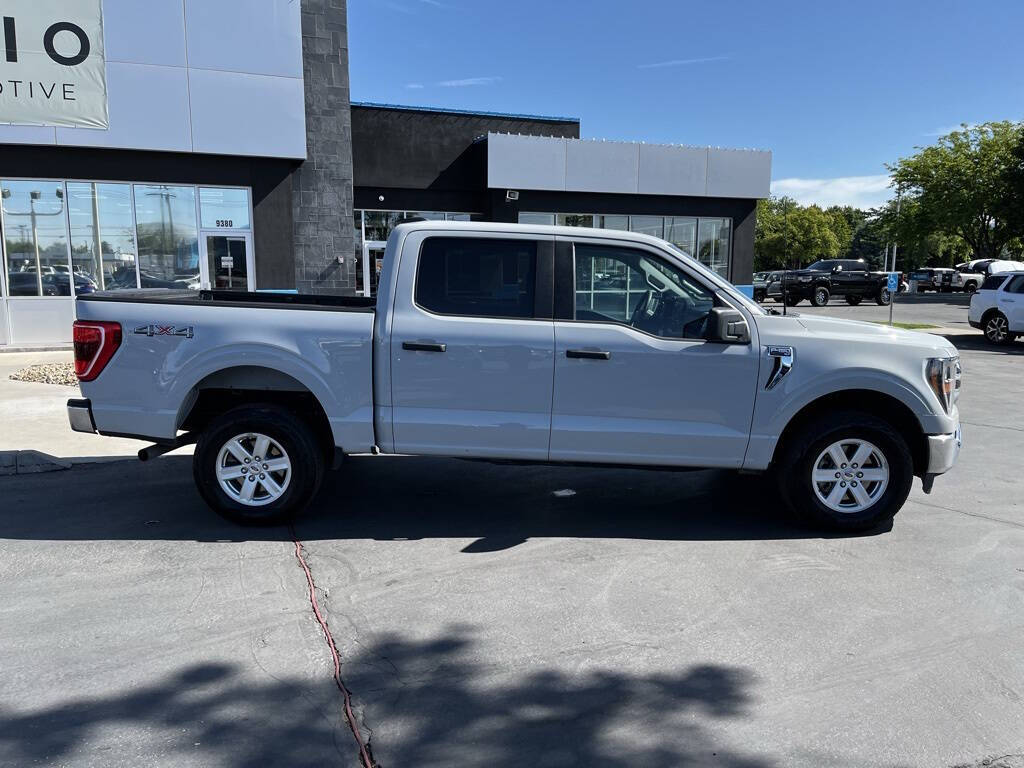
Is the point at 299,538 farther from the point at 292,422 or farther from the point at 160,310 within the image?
the point at 160,310

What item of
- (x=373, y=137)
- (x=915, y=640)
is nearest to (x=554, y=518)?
(x=915, y=640)

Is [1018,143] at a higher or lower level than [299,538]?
higher

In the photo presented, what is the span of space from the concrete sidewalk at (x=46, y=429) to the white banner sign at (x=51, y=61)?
18.4 feet

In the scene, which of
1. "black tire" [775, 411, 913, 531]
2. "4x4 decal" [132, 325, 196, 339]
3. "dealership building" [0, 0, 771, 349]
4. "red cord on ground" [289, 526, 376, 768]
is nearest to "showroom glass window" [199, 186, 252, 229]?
"dealership building" [0, 0, 771, 349]

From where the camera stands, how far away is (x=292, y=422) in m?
5.13

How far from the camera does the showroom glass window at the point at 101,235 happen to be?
1480 centimetres

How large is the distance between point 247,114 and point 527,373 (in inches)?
493

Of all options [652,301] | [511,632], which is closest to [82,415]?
[511,632]

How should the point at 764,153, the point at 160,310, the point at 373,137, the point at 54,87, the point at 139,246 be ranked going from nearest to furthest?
the point at 160,310 < the point at 54,87 < the point at 139,246 < the point at 373,137 < the point at 764,153

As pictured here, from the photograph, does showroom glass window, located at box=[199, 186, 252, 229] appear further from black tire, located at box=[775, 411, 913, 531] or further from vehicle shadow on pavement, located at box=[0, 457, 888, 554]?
black tire, located at box=[775, 411, 913, 531]

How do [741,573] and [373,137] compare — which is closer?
[741,573]

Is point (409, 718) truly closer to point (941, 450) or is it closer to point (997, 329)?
point (941, 450)

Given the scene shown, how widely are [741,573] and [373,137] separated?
1805cm

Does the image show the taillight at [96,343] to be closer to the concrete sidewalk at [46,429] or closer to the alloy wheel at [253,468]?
the alloy wheel at [253,468]
